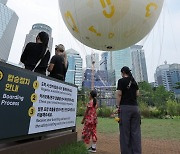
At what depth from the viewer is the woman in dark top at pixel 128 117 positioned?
364 centimetres

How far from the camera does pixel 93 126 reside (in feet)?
17.6

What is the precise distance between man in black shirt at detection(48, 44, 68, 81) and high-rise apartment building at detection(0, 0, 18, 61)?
3681 inches

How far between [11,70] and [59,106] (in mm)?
1334

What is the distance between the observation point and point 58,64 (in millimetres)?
3939

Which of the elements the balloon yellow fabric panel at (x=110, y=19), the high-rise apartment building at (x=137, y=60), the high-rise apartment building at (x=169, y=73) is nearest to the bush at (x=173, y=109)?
the high-rise apartment building at (x=137, y=60)

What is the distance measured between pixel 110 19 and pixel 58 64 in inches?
50.4

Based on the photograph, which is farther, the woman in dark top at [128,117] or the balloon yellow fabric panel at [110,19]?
the woman in dark top at [128,117]

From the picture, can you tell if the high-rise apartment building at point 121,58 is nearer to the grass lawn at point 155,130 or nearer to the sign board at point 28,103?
the grass lawn at point 155,130

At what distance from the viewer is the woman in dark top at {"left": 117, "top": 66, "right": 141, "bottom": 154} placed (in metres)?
3.64

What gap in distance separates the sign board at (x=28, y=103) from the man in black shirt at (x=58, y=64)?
274mm

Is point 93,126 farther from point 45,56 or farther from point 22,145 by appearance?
point 22,145

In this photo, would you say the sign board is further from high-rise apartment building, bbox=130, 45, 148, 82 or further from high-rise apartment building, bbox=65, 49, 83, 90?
high-rise apartment building, bbox=65, 49, 83, 90

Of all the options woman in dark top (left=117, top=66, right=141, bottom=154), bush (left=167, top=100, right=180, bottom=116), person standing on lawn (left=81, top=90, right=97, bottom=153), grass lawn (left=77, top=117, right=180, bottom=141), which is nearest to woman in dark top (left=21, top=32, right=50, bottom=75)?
woman in dark top (left=117, top=66, right=141, bottom=154)

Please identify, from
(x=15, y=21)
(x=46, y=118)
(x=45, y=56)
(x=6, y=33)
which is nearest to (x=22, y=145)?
(x=46, y=118)
